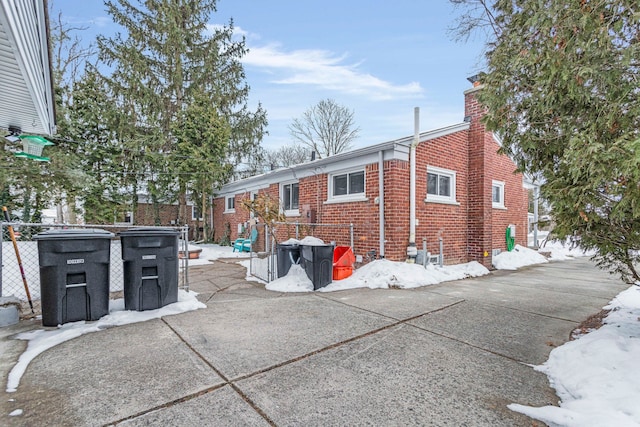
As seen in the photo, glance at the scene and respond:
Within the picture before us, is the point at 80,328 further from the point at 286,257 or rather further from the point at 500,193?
the point at 500,193

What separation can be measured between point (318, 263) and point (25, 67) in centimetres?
481

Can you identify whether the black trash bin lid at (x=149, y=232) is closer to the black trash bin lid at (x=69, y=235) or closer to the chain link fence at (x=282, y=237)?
the black trash bin lid at (x=69, y=235)

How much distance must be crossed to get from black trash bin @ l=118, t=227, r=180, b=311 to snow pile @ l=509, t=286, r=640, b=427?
425cm

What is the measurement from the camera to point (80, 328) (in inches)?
141

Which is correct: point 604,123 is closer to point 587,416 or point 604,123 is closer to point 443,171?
point 587,416

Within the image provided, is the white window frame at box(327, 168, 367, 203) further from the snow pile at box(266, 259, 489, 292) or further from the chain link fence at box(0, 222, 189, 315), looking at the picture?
the chain link fence at box(0, 222, 189, 315)

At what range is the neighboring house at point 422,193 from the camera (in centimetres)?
723

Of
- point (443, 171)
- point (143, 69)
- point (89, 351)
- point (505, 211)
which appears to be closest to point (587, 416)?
point (89, 351)

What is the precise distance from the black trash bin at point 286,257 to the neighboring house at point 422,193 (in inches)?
74.2

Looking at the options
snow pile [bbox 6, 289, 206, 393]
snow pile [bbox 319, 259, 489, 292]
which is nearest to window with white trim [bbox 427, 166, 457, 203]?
snow pile [bbox 319, 259, 489, 292]

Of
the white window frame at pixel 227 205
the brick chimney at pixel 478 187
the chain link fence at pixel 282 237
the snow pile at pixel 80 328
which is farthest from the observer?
the white window frame at pixel 227 205

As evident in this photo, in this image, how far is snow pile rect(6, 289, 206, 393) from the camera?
2.71 m

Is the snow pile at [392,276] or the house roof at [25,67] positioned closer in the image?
the house roof at [25,67]

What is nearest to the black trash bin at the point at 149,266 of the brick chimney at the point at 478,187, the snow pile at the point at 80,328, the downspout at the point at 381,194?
the snow pile at the point at 80,328
